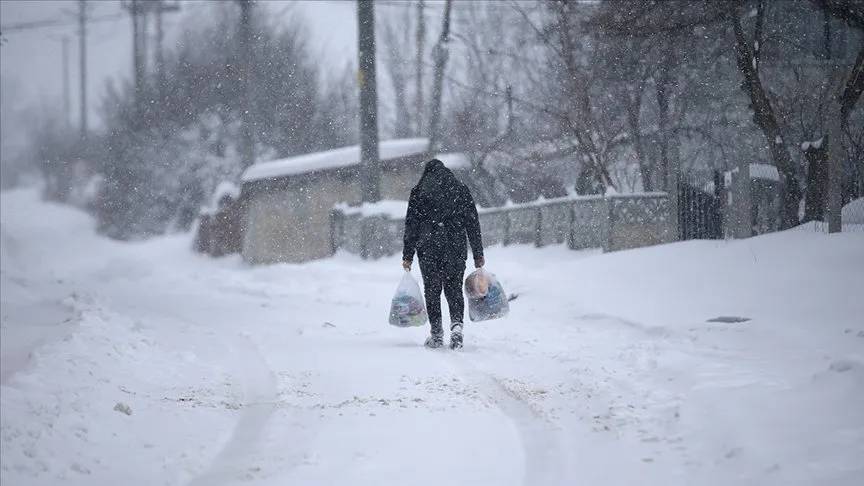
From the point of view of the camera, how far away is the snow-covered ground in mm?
3553

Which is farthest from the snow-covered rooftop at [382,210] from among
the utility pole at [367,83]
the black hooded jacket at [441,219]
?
the black hooded jacket at [441,219]

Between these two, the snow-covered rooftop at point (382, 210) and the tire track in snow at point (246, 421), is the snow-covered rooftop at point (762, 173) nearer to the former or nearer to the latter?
the tire track in snow at point (246, 421)

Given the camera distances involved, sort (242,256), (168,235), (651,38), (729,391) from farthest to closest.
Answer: (168,235) → (242,256) → (651,38) → (729,391)

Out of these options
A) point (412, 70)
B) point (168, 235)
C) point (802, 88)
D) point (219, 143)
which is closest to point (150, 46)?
point (219, 143)

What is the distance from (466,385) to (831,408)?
221cm

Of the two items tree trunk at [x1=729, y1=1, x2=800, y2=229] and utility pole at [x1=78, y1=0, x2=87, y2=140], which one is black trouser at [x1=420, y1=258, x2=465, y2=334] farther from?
utility pole at [x1=78, y1=0, x2=87, y2=140]

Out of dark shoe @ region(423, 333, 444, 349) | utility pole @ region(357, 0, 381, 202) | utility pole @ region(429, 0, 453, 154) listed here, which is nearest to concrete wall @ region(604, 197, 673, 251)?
utility pole @ region(357, 0, 381, 202)

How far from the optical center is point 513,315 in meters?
9.59

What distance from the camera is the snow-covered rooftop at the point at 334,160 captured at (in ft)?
81.6

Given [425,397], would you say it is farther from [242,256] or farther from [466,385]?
[242,256]

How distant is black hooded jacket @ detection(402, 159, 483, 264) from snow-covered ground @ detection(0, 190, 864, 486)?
911 mm

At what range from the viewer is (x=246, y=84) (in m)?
34.4

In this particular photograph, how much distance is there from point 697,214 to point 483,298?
669cm

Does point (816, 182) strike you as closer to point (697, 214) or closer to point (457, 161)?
point (697, 214)
